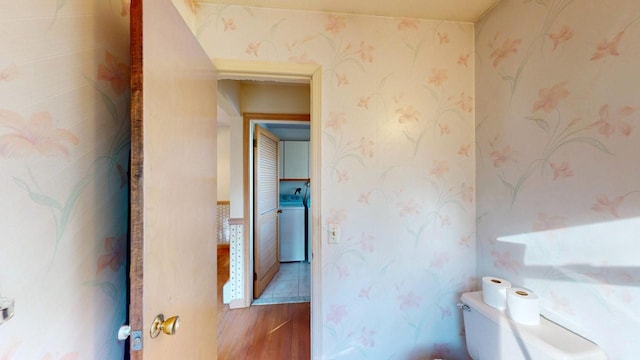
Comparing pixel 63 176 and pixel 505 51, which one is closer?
pixel 63 176

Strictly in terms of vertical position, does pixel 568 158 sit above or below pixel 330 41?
below

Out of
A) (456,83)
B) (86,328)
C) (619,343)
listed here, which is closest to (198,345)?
(86,328)

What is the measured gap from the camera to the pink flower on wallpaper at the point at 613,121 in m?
0.77

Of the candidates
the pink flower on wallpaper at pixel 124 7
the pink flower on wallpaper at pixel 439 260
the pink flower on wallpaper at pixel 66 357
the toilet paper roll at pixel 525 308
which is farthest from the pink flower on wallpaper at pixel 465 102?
the pink flower on wallpaper at pixel 66 357

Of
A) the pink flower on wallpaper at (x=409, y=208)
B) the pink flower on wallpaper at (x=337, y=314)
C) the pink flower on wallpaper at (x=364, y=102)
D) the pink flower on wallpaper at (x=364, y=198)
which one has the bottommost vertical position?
the pink flower on wallpaper at (x=337, y=314)

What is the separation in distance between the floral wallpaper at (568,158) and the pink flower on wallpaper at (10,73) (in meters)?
1.63

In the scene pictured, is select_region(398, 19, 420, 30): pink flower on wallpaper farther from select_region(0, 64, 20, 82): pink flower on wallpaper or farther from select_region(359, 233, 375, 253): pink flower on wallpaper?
select_region(0, 64, 20, 82): pink flower on wallpaper

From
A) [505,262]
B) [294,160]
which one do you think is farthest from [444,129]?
[294,160]

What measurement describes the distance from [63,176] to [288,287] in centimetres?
255

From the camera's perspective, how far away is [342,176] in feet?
4.37

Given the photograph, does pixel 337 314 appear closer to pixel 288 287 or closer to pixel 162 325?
pixel 162 325

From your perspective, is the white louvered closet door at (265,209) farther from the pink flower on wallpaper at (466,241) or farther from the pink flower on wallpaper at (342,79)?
the pink flower on wallpaper at (466,241)

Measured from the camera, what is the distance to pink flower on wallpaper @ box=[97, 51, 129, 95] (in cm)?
67

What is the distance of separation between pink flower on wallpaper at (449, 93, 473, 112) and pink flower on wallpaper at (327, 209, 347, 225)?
0.94 m
